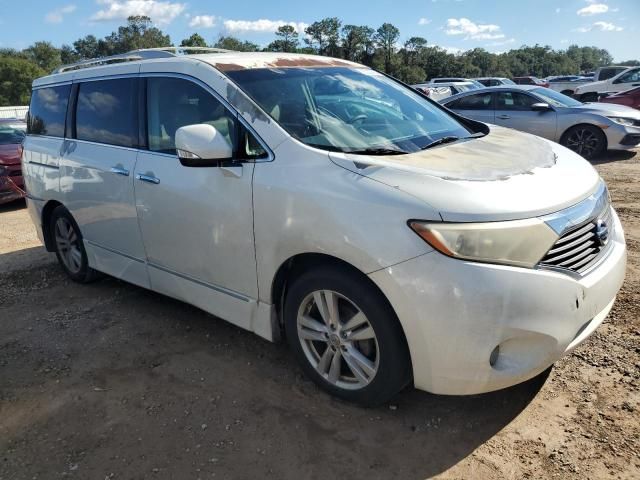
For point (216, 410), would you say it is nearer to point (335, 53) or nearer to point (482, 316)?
point (482, 316)

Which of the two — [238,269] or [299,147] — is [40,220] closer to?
[238,269]

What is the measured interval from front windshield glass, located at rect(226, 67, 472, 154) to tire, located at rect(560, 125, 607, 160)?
708 centimetres

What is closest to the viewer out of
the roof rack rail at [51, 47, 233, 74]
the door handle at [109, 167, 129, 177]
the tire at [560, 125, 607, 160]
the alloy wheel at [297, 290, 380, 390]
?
the alloy wheel at [297, 290, 380, 390]

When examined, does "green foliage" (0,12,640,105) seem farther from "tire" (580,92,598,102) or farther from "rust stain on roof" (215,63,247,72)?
"rust stain on roof" (215,63,247,72)

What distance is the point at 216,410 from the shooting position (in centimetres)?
284

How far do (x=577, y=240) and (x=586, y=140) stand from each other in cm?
837

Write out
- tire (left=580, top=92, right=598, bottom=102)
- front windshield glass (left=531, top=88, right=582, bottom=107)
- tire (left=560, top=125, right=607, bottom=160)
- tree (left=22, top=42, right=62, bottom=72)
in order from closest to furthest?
tire (left=560, top=125, right=607, bottom=160) < front windshield glass (left=531, top=88, right=582, bottom=107) < tire (left=580, top=92, right=598, bottom=102) < tree (left=22, top=42, right=62, bottom=72)

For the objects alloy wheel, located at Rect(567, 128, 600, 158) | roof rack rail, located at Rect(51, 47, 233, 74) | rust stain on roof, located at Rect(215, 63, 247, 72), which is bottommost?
alloy wheel, located at Rect(567, 128, 600, 158)

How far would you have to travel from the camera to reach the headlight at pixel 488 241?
7.16 feet

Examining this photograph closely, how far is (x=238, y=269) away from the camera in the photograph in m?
3.01

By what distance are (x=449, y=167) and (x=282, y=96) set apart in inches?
44.3

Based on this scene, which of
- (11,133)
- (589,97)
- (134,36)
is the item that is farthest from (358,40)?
(11,133)

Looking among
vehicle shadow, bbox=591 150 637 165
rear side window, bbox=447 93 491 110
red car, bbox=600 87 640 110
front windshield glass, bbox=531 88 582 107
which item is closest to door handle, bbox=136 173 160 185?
vehicle shadow, bbox=591 150 637 165

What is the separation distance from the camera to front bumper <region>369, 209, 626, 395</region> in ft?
7.10
